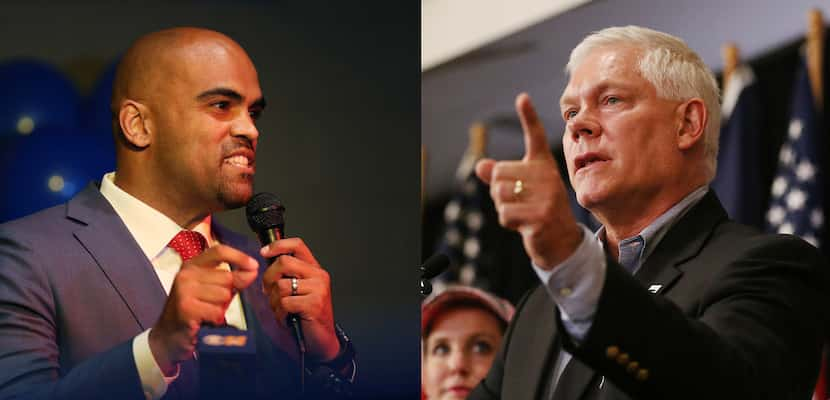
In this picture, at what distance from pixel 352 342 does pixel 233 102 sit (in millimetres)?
699

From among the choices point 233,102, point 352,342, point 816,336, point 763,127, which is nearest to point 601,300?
point 816,336

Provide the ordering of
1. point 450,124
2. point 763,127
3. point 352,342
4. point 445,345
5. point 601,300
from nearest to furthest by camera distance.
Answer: point 601,300
point 352,342
point 445,345
point 763,127
point 450,124

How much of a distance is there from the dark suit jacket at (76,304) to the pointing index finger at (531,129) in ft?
3.46

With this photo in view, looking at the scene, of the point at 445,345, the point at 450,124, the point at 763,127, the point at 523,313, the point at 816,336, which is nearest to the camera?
the point at 816,336

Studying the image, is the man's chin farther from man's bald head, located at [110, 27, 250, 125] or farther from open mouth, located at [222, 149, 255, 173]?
man's bald head, located at [110, 27, 250, 125]

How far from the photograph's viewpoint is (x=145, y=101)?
2.64 m

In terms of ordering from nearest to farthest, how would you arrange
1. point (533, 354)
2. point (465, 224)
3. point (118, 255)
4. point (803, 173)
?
point (118, 255), point (533, 354), point (803, 173), point (465, 224)

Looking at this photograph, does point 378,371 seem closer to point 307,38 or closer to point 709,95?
point 307,38

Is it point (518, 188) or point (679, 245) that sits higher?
point (518, 188)

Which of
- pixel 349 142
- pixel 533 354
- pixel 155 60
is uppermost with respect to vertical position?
pixel 155 60

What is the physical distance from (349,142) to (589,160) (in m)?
0.64

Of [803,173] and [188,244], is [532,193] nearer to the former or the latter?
[188,244]

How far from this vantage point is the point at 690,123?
280cm

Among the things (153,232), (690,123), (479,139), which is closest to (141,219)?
(153,232)
